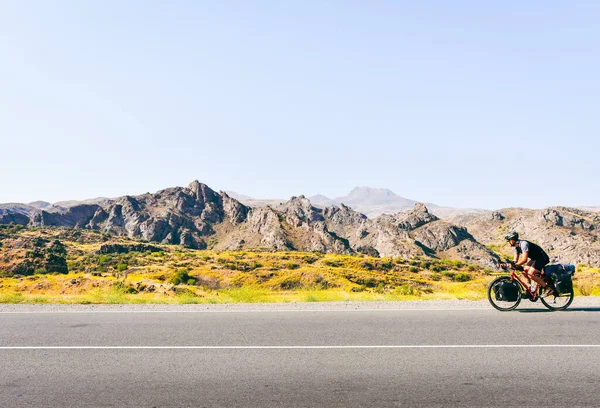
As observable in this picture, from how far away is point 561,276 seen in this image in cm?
1057

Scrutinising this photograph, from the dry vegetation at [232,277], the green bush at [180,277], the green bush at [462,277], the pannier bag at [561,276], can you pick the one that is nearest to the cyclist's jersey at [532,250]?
the pannier bag at [561,276]

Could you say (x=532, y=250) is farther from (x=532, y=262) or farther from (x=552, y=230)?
Result: (x=552, y=230)

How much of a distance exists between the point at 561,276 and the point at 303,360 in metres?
7.13

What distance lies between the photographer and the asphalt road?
16.9 ft

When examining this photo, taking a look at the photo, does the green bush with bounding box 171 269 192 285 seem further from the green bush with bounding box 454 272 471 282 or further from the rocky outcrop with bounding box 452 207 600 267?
the rocky outcrop with bounding box 452 207 600 267

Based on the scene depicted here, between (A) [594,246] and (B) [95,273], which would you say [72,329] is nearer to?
(B) [95,273]

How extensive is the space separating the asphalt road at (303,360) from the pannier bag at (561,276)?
0.75 metres

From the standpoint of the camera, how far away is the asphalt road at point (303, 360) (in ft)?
16.9

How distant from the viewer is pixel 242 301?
514 inches

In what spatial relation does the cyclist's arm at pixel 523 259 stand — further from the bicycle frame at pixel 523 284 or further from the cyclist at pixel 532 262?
the bicycle frame at pixel 523 284

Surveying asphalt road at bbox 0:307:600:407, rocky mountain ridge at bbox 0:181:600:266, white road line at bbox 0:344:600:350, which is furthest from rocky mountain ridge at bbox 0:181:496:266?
white road line at bbox 0:344:600:350

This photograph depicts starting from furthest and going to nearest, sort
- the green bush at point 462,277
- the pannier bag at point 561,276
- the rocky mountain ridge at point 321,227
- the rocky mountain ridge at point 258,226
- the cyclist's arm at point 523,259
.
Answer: the rocky mountain ridge at point 258,226, the rocky mountain ridge at point 321,227, the green bush at point 462,277, the cyclist's arm at point 523,259, the pannier bag at point 561,276

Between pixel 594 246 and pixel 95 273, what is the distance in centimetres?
8730

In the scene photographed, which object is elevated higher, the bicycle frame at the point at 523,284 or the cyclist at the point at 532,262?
the cyclist at the point at 532,262
